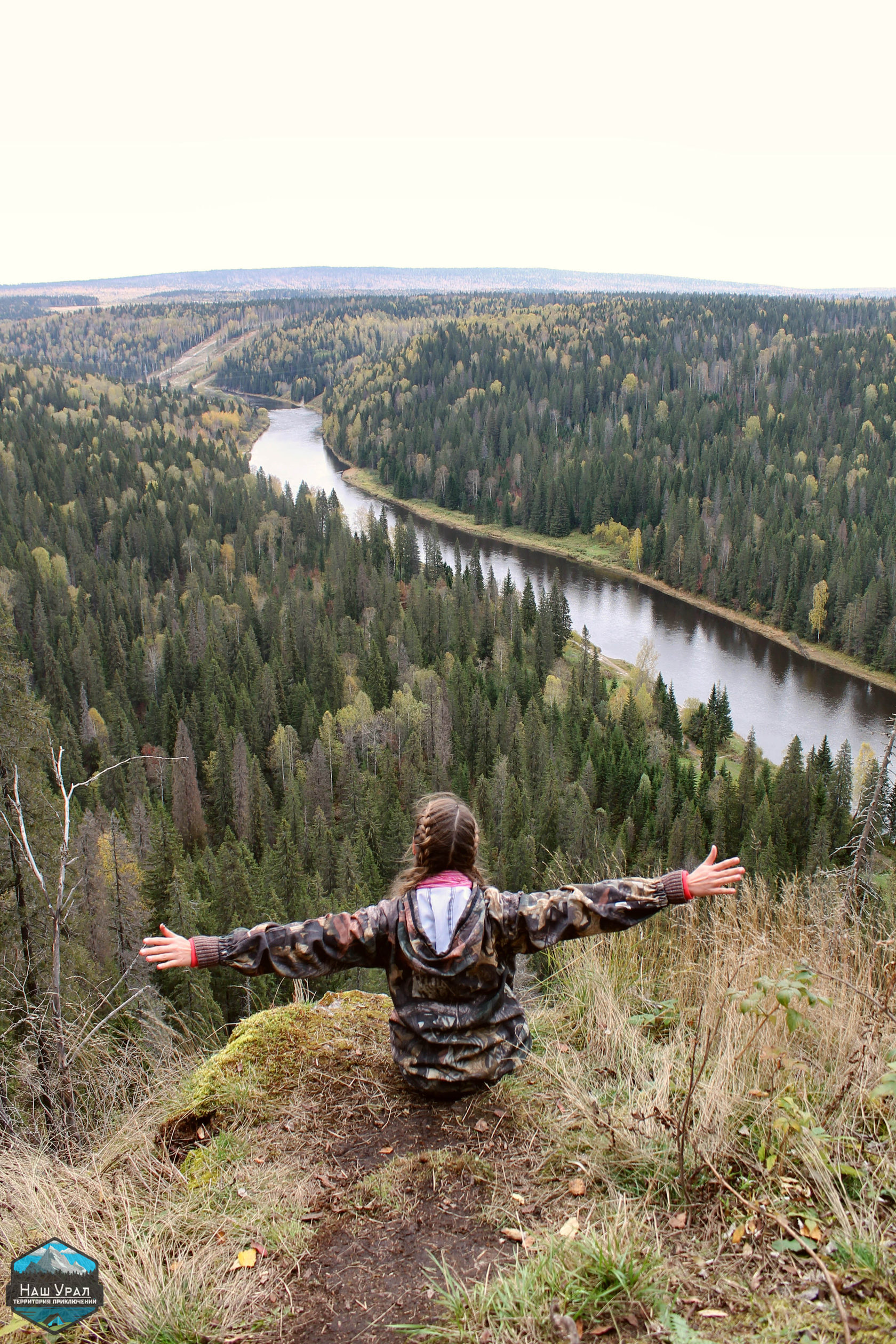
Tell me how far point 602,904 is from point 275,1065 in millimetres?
2862

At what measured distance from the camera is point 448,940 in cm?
549

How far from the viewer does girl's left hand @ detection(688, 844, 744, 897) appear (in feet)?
17.5

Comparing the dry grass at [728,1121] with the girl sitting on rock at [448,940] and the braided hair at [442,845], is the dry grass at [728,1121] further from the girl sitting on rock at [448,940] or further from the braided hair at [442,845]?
the braided hair at [442,845]

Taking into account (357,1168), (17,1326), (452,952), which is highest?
Result: (452,952)

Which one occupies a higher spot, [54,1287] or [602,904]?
[602,904]

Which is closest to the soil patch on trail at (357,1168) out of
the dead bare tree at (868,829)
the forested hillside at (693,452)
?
the dead bare tree at (868,829)

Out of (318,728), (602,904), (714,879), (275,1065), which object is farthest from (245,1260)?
(318,728)

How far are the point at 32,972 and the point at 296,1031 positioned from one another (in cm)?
1049

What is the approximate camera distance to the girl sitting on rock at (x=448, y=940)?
546cm

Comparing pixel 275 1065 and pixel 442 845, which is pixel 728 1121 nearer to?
pixel 442 845

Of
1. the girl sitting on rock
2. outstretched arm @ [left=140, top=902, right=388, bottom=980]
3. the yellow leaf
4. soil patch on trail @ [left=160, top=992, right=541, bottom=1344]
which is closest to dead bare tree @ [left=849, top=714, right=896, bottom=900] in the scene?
the girl sitting on rock

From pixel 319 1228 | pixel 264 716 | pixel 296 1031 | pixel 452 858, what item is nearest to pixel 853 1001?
pixel 452 858

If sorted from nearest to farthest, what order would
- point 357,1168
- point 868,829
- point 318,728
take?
1. point 357,1168
2. point 868,829
3. point 318,728

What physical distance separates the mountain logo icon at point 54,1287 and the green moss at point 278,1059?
1.76 metres
